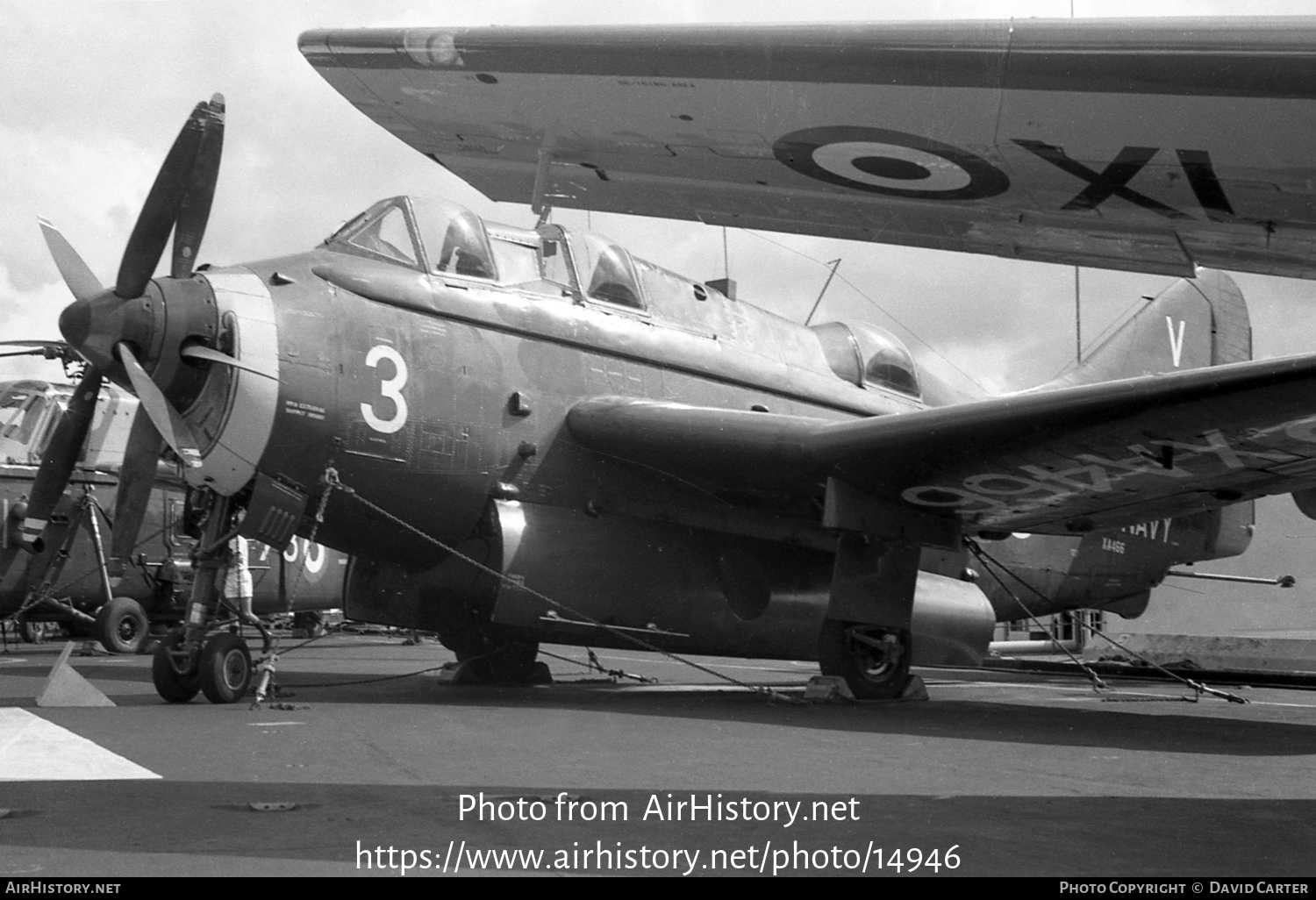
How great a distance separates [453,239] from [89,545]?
11210 mm

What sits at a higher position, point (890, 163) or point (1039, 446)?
point (890, 163)

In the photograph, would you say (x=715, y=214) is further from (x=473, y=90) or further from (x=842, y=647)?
(x=842, y=647)

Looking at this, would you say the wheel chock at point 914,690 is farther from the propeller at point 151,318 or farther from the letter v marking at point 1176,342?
the propeller at point 151,318

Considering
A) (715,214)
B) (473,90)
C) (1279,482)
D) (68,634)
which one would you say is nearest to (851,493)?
(1279,482)

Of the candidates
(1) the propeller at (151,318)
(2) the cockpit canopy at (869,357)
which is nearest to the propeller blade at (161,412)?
(1) the propeller at (151,318)

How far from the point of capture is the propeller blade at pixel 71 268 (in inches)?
368

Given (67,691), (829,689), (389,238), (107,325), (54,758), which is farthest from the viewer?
(829,689)

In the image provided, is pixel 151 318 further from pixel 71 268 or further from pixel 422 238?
pixel 422 238

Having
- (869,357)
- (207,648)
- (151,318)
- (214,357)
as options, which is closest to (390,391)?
(214,357)

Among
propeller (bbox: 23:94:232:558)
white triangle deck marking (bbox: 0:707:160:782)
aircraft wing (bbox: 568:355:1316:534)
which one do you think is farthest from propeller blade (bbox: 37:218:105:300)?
aircraft wing (bbox: 568:355:1316:534)

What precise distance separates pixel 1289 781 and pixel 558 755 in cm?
351

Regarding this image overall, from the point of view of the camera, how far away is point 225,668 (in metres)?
9.32

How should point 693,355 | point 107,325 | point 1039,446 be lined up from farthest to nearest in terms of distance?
point 693,355
point 1039,446
point 107,325

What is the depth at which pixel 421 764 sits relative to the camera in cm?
615
